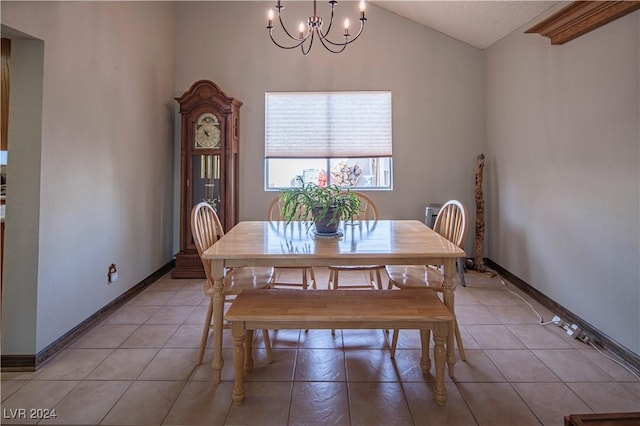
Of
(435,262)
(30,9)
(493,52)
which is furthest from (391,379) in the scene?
(493,52)

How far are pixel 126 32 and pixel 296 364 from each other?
3.03 meters

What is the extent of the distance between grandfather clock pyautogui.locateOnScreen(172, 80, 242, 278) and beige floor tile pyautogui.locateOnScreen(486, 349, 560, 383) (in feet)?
8.98

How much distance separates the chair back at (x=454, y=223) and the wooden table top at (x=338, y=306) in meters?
0.40

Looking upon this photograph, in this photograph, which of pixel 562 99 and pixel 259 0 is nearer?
pixel 562 99

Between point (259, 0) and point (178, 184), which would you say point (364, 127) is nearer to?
point (259, 0)

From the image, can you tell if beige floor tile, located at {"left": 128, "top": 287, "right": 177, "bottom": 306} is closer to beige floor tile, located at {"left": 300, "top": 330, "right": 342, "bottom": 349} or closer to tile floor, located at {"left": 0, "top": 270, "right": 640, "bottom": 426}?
tile floor, located at {"left": 0, "top": 270, "right": 640, "bottom": 426}

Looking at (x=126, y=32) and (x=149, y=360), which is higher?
(x=126, y=32)

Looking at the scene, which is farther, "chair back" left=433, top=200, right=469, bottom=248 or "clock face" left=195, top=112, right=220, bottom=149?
"clock face" left=195, top=112, right=220, bottom=149

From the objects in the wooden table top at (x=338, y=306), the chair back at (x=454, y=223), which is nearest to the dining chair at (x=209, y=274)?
the wooden table top at (x=338, y=306)

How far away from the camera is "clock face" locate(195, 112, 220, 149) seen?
3.65m

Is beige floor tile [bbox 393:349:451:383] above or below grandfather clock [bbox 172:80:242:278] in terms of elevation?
below

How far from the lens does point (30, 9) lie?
1.80 metres

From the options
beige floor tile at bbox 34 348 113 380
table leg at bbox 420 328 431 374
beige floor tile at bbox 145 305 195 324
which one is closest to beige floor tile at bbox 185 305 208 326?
beige floor tile at bbox 145 305 195 324

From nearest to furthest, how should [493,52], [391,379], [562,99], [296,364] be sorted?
[391,379]
[296,364]
[562,99]
[493,52]
